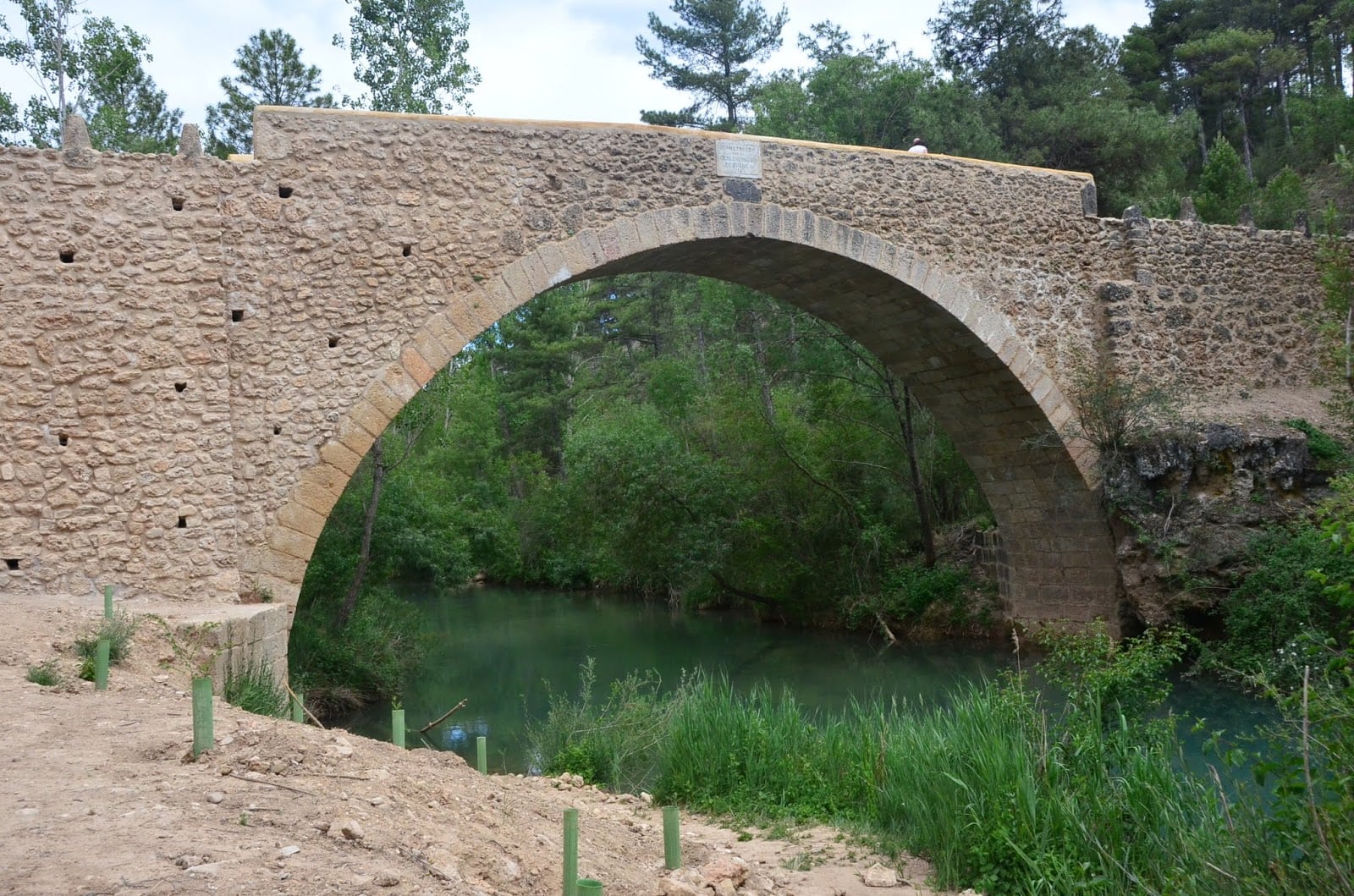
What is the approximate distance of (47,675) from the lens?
4605 millimetres

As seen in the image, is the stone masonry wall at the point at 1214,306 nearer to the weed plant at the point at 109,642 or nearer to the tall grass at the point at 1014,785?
the tall grass at the point at 1014,785

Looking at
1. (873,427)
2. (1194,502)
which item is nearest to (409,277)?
(1194,502)

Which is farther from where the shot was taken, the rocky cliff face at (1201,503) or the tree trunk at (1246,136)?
the tree trunk at (1246,136)

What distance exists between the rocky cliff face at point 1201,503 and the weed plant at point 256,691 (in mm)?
7737

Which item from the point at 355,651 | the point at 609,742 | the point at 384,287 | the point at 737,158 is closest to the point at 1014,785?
the point at 609,742

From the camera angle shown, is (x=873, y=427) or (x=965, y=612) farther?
(x=873, y=427)

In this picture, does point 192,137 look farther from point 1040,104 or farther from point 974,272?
point 1040,104

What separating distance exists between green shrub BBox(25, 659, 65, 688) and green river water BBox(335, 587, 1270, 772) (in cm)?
351

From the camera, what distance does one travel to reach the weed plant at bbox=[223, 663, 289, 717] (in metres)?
5.61

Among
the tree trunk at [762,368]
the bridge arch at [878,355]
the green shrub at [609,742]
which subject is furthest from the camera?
the tree trunk at [762,368]

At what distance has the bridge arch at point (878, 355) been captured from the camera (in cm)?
762

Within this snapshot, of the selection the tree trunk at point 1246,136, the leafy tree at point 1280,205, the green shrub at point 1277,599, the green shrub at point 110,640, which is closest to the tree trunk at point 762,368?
the green shrub at point 1277,599

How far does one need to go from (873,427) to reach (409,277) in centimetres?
872

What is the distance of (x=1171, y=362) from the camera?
11.1 meters
